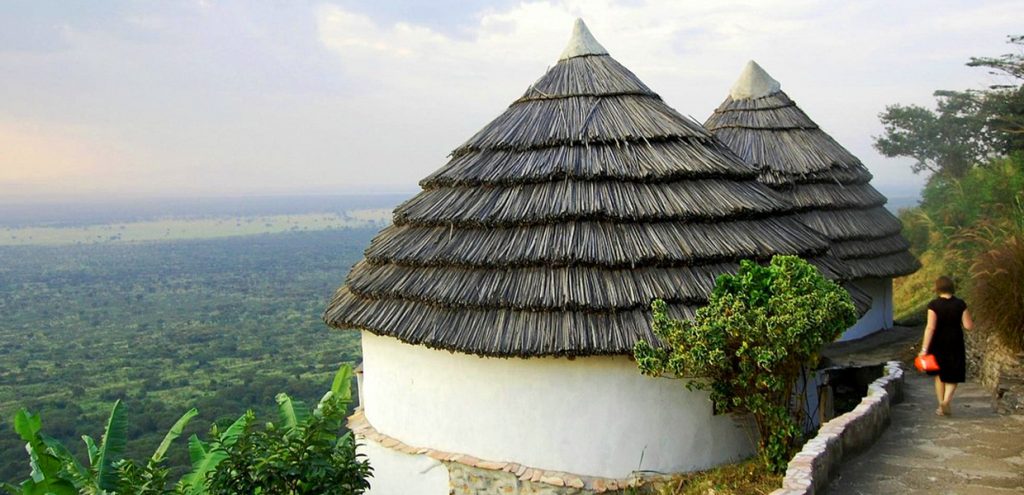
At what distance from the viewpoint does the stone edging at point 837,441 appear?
21.7 feet

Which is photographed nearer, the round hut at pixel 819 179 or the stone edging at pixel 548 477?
the stone edging at pixel 548 477

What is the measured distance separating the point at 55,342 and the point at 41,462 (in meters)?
41.0

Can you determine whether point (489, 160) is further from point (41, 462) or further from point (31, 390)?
point (31, 390)

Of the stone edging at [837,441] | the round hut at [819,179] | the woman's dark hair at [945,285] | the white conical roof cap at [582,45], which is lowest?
the stone edging at [837,441]

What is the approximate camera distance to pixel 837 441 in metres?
7.55

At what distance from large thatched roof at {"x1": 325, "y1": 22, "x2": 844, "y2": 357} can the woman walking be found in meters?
1.82

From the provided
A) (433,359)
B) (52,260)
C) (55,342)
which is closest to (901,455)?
(433,359)

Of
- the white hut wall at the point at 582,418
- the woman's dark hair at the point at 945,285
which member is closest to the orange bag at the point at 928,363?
the woman's dark hair at the point at 945,285

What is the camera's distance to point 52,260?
3632 inches

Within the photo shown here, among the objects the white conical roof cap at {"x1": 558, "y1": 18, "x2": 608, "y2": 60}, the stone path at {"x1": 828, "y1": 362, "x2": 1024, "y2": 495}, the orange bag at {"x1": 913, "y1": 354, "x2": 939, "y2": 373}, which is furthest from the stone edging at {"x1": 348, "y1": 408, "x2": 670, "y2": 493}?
the white conical roof cap at {"x1": 558, "y1": 18, "x2": 608, "y2": 60}

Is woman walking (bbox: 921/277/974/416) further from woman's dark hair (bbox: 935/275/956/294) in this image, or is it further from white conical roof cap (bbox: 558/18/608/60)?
white conical roof cap (bbox: 558/18/608/60)

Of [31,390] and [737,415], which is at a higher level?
[737,415]

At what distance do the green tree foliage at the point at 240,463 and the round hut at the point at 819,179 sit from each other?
8.74 m

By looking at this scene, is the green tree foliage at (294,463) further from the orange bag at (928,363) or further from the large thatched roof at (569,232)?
the orange bag at (928,363)
